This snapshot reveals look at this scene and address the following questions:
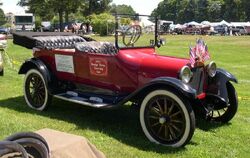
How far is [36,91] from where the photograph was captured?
7965 mm

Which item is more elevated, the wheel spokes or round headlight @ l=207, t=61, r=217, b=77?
round headlight @ l=207, t=61, r=217, b=77

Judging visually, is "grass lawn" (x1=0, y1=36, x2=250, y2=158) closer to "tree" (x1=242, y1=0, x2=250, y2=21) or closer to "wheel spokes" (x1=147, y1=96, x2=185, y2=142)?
"wheel spokes" (x1=147, y1=96, x2=185, y2=142)

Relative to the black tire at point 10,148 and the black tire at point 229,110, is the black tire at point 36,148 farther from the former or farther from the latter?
the black tire at point 229,110

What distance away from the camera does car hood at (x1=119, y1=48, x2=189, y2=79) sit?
6109mm

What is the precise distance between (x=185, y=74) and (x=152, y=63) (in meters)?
0.59

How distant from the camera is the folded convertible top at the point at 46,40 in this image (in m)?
8.35

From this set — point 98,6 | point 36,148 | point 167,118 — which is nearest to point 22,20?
point 98,6

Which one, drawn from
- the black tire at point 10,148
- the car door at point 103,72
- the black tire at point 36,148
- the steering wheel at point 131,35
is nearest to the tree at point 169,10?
the steering wheel at point 131,35

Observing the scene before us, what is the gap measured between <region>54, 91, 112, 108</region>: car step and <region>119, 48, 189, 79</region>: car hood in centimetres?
76

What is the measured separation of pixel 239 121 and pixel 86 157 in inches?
146

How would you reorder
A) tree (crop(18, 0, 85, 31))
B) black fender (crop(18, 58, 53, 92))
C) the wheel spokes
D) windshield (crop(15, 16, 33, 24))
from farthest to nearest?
windshield (crop(15, 16, 33, 24)) < tree (crop(18, 0, 85, 31)) < black fender (crop(18, 58, 53, 92)) < the wheel spokes

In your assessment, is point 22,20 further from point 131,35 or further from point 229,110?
Answer: point 229,110

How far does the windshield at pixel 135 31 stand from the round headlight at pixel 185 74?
1.34 m

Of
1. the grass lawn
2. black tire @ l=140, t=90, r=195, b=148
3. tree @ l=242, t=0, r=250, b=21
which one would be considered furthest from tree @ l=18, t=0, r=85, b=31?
tree @ l=242, t=0, r=250, b=21
